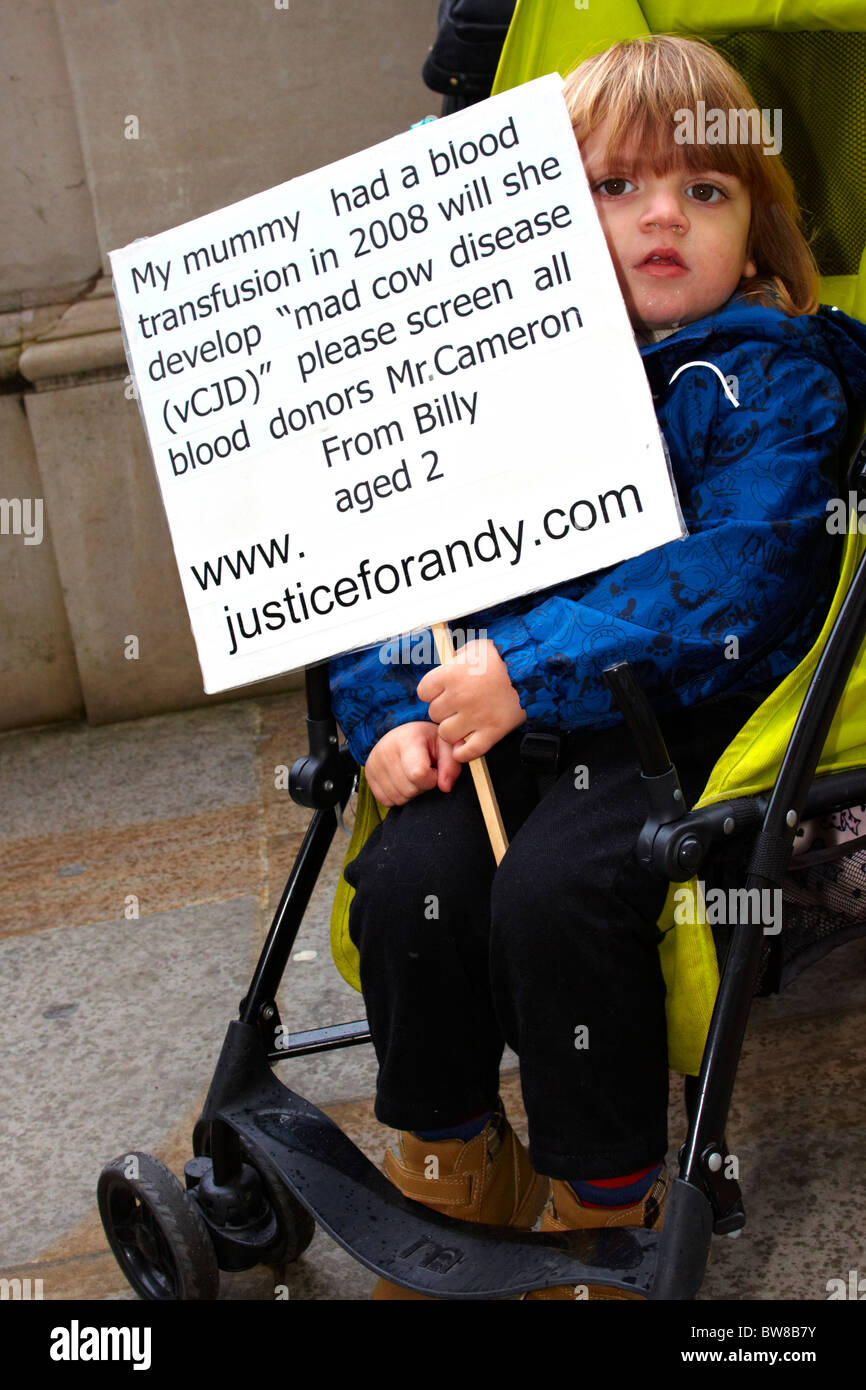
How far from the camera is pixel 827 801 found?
1.66 meters

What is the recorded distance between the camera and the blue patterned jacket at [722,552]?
A: 5.46ft

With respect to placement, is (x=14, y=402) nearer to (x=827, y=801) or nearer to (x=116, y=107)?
(x=116, y=107)

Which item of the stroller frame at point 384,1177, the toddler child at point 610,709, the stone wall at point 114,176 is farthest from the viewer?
the stone wall at point 114,176

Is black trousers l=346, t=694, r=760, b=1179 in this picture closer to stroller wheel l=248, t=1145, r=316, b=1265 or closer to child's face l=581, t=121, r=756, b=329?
stroller wheel l=248, t=1145, r=316, b=1265

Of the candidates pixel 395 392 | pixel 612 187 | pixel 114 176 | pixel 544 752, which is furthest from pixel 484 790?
pixel 114 176

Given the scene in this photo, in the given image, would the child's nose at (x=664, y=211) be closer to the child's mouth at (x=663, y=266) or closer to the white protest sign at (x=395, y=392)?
the child's mouth at (x=663, y=266)

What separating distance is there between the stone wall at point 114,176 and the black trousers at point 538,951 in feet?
7.36

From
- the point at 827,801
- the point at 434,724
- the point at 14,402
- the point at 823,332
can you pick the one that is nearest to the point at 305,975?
the point at 434,724

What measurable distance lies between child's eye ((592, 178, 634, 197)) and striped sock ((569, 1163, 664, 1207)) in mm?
1169

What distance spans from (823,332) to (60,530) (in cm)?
254

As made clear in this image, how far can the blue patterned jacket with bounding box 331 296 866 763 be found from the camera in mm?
1663

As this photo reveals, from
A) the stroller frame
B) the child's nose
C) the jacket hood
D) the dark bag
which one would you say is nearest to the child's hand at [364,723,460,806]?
the stroller frame

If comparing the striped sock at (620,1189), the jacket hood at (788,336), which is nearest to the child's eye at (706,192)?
the jacket hood at (788,336)

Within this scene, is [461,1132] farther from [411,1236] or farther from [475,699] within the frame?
[475,699]
